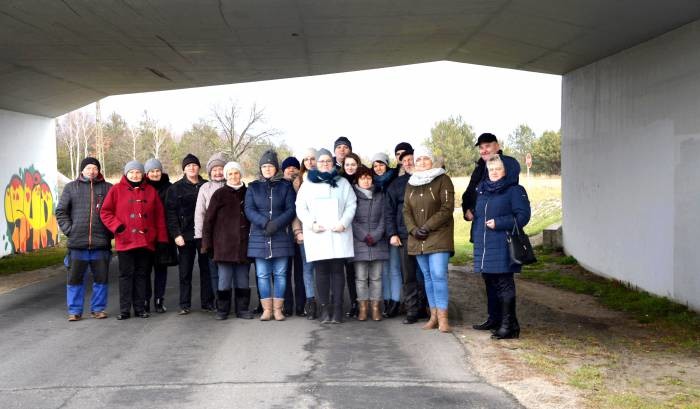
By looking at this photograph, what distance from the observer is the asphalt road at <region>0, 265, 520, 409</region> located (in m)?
5.68

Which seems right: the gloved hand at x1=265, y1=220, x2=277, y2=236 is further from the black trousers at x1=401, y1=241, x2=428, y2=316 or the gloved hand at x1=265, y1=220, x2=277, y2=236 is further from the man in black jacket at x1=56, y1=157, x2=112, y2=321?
the man in black jacket at x1=56, y1=157, x2=112, y2=321

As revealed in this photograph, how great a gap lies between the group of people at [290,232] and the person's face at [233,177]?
0.01m

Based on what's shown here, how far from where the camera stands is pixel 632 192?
11453 mm

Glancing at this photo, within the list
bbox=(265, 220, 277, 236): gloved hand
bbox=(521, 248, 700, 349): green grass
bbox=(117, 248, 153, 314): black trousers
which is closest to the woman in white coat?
bbox=(265, 220, 277, 236): gloved hand

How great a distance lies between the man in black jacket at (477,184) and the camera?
26.1 feet

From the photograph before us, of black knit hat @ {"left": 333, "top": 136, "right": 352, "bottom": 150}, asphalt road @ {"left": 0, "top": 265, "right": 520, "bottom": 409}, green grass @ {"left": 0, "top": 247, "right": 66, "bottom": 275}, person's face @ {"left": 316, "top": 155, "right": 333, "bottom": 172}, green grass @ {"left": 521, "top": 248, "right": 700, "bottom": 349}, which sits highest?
black knit hat @ {"left": 333, "top": 136, "right": 352, "bottom": 150}

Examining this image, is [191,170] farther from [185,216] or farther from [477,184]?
[477,184]

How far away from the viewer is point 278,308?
8.98m

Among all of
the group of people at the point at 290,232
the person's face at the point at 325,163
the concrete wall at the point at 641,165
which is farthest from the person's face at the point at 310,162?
the concrete wall at the point at 641,165

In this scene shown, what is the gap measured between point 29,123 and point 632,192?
48.5 ft

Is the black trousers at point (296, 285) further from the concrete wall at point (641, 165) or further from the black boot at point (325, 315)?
the concrete wall at point (641, 165)

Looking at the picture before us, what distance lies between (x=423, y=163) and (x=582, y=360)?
2583 mm

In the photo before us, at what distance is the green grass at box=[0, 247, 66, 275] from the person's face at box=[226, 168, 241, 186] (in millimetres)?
8034

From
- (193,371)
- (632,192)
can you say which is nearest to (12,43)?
(193,371)
